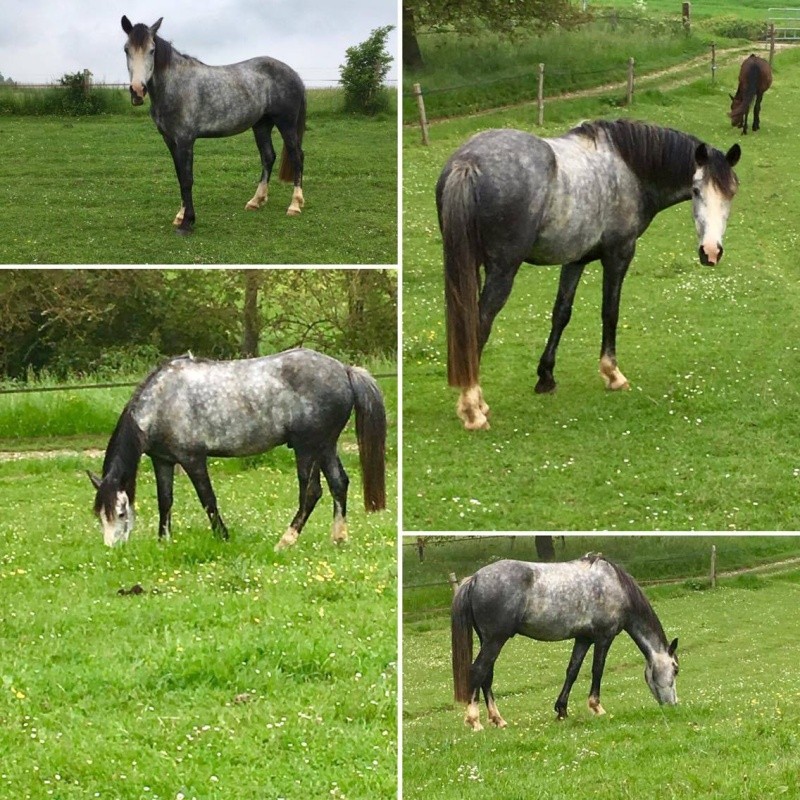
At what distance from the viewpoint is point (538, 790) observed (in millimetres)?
8359

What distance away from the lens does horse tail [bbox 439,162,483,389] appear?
31.0 feet

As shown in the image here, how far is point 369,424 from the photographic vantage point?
10930 millimetres

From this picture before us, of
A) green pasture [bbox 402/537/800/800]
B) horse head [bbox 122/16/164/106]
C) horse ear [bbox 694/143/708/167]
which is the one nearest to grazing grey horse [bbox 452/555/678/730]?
green pasture [bbox 402/537/800/800]

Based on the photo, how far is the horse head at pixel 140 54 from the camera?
38.4 ft

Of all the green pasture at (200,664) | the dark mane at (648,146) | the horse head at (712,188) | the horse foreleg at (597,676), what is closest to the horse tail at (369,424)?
the green pasture at (200,664)

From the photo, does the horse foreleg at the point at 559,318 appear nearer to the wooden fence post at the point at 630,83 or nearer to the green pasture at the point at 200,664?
the green pasture at the point at 200,664

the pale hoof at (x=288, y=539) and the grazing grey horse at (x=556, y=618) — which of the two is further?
the pale hoof at (x=288, y=539)

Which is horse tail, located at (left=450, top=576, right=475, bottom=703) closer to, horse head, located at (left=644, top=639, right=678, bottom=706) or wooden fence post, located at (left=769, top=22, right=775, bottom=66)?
horse head, located at (left=644, top=639, right=678, bottom=706)

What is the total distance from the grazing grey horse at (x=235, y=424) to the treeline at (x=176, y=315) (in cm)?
795

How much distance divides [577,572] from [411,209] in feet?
33.5

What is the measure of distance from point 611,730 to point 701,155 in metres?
4.88

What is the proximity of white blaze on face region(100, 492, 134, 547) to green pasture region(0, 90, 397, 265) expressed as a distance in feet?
11.3

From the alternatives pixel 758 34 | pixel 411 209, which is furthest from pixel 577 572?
pixel 758 34

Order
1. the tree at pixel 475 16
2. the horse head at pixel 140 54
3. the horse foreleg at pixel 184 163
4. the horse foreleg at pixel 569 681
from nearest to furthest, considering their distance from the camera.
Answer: the horse foreleg at pixel 569 681 < the horse head at pixel 140 54 < the horse foreleg at pixel 184 163 < the tree at pixel 475 16
